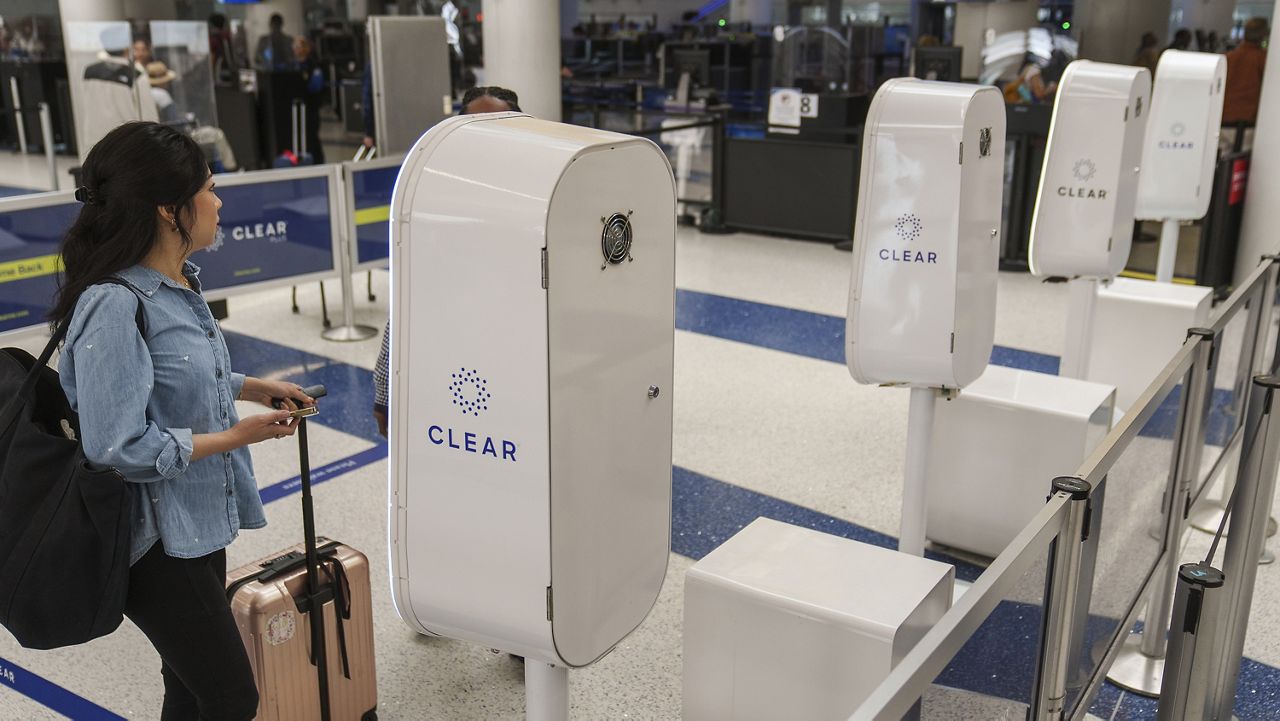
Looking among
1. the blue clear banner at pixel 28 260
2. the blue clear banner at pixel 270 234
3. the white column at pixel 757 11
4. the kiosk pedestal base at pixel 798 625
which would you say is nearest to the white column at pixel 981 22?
the white column at pixel 757 11

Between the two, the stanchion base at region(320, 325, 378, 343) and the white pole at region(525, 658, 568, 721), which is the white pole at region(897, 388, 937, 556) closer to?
the white pole at region(525, 658, 568, 721)

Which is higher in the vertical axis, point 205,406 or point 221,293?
point 205,406

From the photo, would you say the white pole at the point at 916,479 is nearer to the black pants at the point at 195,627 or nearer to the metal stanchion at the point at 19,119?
the black pants at the point at 195,627

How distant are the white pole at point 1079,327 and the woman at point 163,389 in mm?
3761

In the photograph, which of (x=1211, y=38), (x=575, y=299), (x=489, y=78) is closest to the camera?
(x=575, y=299)

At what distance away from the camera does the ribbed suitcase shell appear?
115 inches

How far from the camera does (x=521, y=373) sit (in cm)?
193

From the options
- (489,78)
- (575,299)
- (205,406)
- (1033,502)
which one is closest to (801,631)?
(575,299)

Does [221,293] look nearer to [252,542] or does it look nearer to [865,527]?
[252,542]

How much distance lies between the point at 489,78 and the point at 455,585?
26.2 feet

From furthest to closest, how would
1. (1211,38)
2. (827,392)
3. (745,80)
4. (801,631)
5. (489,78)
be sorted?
(745,80)
(1211,38)
(489,78)
(827,392)
(801,631)

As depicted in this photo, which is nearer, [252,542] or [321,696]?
[321,696]

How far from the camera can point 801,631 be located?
2.78m

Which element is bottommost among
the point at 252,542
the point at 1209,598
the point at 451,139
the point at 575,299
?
the point at 252,542
